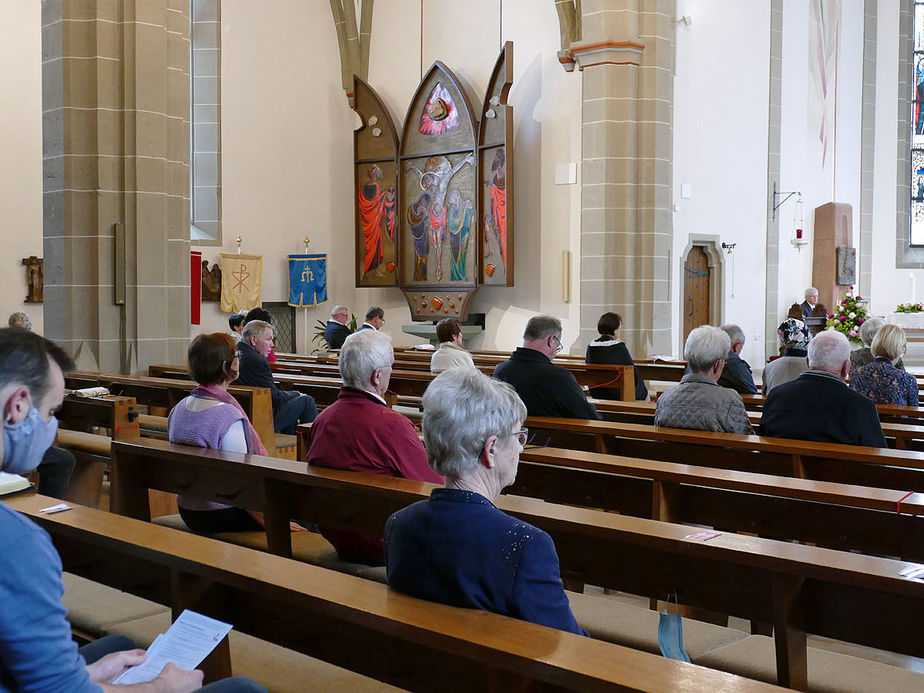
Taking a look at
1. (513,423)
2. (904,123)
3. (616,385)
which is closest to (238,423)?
(513,423)

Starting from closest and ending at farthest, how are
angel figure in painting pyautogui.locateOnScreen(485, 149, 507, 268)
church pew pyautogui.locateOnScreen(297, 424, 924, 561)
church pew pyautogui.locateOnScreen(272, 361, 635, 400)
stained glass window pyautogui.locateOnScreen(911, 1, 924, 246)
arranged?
church pew pyautogui.locateOnScreen(297, 424, 924, 561), church pew pyautogui.locateOnScreen(272, 361, 635, 400), angel figure in painting pyautogui.locateOnScreen(485, 149, 507, 268), stained glass window pyautogui.locateOnScreen(911, 1, 924, 246)

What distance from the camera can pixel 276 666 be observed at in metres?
2.44

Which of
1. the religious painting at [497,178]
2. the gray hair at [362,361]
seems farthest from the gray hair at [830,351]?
the religious painting at [497,178]

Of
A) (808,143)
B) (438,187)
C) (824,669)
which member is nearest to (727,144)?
(808,143)

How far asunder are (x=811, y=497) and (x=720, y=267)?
1125 cm

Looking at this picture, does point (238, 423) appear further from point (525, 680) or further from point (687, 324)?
point (687, 324)

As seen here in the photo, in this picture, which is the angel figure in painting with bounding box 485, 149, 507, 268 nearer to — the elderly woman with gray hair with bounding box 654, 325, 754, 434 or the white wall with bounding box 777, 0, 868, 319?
the white wall with bounding box 777, 0, 868, 319

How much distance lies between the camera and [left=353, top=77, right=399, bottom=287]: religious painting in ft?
49.2

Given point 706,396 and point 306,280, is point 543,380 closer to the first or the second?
point 706,396

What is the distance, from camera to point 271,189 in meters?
15.1

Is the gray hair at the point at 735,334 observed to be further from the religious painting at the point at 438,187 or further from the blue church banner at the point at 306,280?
the blue church banner at the point at 306,280

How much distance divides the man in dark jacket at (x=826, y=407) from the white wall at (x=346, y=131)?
8.59 metres

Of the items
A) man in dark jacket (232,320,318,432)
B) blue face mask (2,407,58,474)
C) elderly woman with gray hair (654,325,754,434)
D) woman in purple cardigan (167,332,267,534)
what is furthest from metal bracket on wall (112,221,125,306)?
blue face mask (2,407,58,474)

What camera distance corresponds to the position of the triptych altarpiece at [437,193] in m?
13.5
